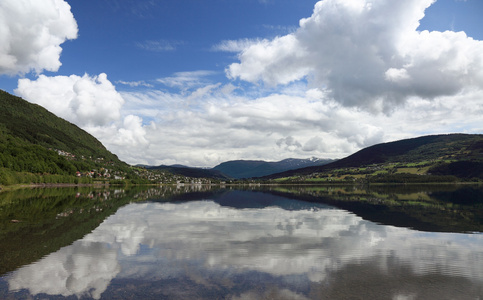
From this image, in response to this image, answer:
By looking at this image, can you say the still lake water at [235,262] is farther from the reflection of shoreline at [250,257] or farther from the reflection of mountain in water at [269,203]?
the reflection of mountain in water at [269,203]

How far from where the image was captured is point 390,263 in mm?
Answer: 21641

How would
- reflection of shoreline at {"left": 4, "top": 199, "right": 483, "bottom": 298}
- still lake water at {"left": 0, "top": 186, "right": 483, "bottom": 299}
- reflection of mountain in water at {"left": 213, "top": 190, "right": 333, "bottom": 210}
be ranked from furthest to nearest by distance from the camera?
reflection of mountain in water at {"left": 213, "top": 190, "right": 333, "bottom": 210}, reflection of shoreline at {"left": 4, "top": 199, "right": 483, "bottom": 298}, still lake water at {"left": 0, "top": 186, "right": 483, "bottom": 299}

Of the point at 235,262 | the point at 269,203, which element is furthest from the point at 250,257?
the point at 269,203

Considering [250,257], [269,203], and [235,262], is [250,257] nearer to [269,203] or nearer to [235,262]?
[235,262]

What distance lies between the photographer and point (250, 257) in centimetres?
2298

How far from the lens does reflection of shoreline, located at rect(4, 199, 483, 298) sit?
57.9 feet

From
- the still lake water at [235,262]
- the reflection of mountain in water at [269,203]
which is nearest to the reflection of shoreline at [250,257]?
the still lake water at [235,262]

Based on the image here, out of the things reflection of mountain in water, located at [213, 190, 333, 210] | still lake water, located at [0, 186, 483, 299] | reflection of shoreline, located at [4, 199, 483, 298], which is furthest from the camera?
reflection of mountain in water, located at [213, 190, 333, 210]

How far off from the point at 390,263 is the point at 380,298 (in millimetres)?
8205

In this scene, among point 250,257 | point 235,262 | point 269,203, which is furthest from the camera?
point 269,203

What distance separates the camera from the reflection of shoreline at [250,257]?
1766 cm

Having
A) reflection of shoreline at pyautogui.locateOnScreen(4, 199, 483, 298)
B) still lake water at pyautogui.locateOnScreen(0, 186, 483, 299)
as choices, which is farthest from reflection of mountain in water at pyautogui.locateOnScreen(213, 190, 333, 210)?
reflection of shoreline at pyautogui.locateOnScreen(4, 199, 483, 298)

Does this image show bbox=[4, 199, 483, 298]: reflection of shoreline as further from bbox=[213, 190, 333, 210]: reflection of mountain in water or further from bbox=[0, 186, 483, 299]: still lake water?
bbox=[213, 190, 333, 210]: reflection of mountain in water

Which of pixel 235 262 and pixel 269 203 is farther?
pixel 269 203
